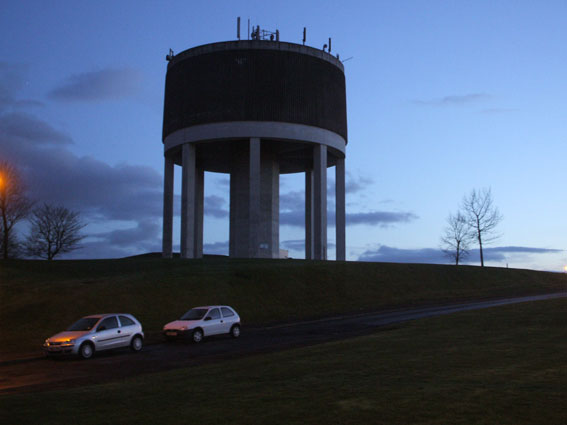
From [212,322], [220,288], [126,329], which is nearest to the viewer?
[126,329]

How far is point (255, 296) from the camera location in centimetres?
3678

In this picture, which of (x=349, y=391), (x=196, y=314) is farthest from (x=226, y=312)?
(x=349, y=391)

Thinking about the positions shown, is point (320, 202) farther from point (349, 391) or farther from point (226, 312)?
point (349, 391)

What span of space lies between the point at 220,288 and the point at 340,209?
2502 cm

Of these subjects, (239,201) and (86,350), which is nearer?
(86,350)

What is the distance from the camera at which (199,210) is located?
61.1m

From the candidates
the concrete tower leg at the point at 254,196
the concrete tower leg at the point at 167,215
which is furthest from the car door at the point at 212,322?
the concrete tower leg at the point at 167,215

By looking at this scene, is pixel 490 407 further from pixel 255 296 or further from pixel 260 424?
pixel 255 296

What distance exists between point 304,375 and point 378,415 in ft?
14.5

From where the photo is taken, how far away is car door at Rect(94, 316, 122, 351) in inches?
845

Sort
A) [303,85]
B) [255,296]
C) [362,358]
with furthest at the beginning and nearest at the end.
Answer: [303,85]
[255,296]
[362,358]

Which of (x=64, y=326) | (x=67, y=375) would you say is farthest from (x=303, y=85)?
(x=67, y=375)

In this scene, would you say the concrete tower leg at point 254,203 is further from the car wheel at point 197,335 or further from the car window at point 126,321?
the car window at point 126,321

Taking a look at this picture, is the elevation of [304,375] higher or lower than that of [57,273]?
lower
